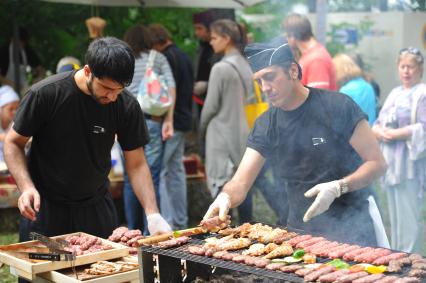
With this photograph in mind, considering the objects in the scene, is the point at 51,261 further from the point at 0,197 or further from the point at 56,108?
the point at 0,197

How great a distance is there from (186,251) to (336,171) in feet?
3.80

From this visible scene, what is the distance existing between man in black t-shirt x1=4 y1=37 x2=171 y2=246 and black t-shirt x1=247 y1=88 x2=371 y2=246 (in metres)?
0.82

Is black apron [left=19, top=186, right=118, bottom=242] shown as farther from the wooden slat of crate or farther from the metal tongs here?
the wooden slat of crate

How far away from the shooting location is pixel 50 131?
443 cm

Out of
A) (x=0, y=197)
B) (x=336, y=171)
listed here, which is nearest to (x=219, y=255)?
(x=336, y=171)

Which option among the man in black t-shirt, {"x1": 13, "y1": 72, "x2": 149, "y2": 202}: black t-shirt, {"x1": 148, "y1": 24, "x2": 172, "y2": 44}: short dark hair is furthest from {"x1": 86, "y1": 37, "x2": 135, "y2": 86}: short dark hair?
{"x1": 148, "y1": 24, "x2": 172, "y2": 44}: short dark hair

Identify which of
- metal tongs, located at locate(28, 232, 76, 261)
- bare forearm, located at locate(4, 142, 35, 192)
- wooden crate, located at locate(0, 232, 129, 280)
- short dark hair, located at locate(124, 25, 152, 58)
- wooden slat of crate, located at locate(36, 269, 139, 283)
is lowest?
wooden slat of crate, located at locate(36, 269, 139, 283)

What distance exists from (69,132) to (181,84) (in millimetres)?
3739

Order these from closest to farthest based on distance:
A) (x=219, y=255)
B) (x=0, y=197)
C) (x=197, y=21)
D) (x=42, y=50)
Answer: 1. (x=219, y=255)
2. (x=0, y=197)
3. (x=197, y=21)
4. (x=42, y=50)

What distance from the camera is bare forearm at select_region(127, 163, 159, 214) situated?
4.73 m

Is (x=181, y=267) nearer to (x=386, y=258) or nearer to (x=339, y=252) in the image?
(x=339, y=252)

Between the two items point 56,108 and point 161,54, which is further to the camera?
point 161,54

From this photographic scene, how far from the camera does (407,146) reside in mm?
6680

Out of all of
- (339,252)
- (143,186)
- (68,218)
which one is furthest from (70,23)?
(339,252)
